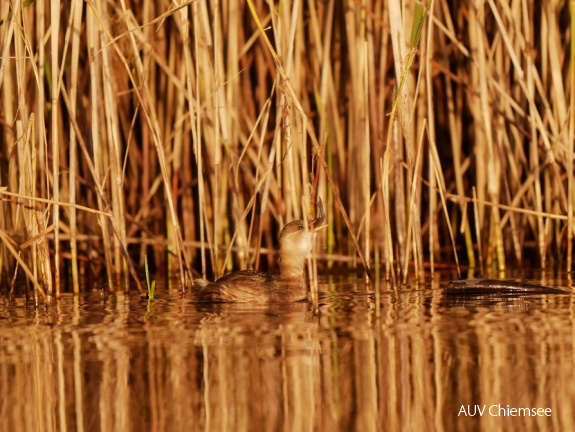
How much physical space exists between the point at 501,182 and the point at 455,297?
6.99ft

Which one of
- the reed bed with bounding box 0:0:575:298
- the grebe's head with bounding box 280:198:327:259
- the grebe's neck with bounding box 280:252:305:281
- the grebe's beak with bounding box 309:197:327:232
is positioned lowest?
the grebe's neck with bounding box 280:252:305:281

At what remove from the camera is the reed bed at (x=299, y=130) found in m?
6.73

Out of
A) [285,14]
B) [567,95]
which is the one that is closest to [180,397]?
[285,14]

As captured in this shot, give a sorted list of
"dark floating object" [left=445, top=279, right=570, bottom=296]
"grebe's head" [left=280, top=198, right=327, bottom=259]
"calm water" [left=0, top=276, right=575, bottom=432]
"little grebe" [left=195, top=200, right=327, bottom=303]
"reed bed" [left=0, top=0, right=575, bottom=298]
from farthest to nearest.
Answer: "reed bed" [left=0, top=0, right=575, bottom=298] < "grebe's head" [left=280, top=198, right=327, bottom=259] < "little grebe" [left=195, top=200, right=327, bottom=303] < "dark floating object" [left=445, top=279, right=570, bottom=296] < "calm water" [left=0, top=276, right=575, bottom=432]

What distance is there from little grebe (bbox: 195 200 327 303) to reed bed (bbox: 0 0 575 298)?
1.02 feet

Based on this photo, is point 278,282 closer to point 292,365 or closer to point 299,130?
point 299,130

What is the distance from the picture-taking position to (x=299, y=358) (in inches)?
171

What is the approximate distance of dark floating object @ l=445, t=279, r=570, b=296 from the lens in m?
5.93

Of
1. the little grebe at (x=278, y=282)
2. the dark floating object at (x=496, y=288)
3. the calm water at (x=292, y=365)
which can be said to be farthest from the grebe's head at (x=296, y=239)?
the dark floating object at (x=496, y=288)

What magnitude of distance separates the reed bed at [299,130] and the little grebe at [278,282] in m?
0.31

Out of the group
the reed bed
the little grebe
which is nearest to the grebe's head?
the little grebe

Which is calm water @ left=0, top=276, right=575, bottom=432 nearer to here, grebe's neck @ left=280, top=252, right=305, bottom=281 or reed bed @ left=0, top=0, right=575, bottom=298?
grebe's neck @ left=280, top=252, right=305, bottom=281

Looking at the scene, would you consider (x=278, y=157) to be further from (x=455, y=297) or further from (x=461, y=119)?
(x=461, y=119)

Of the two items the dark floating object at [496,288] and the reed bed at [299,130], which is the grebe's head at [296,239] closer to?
the reed bed at [299,130]
